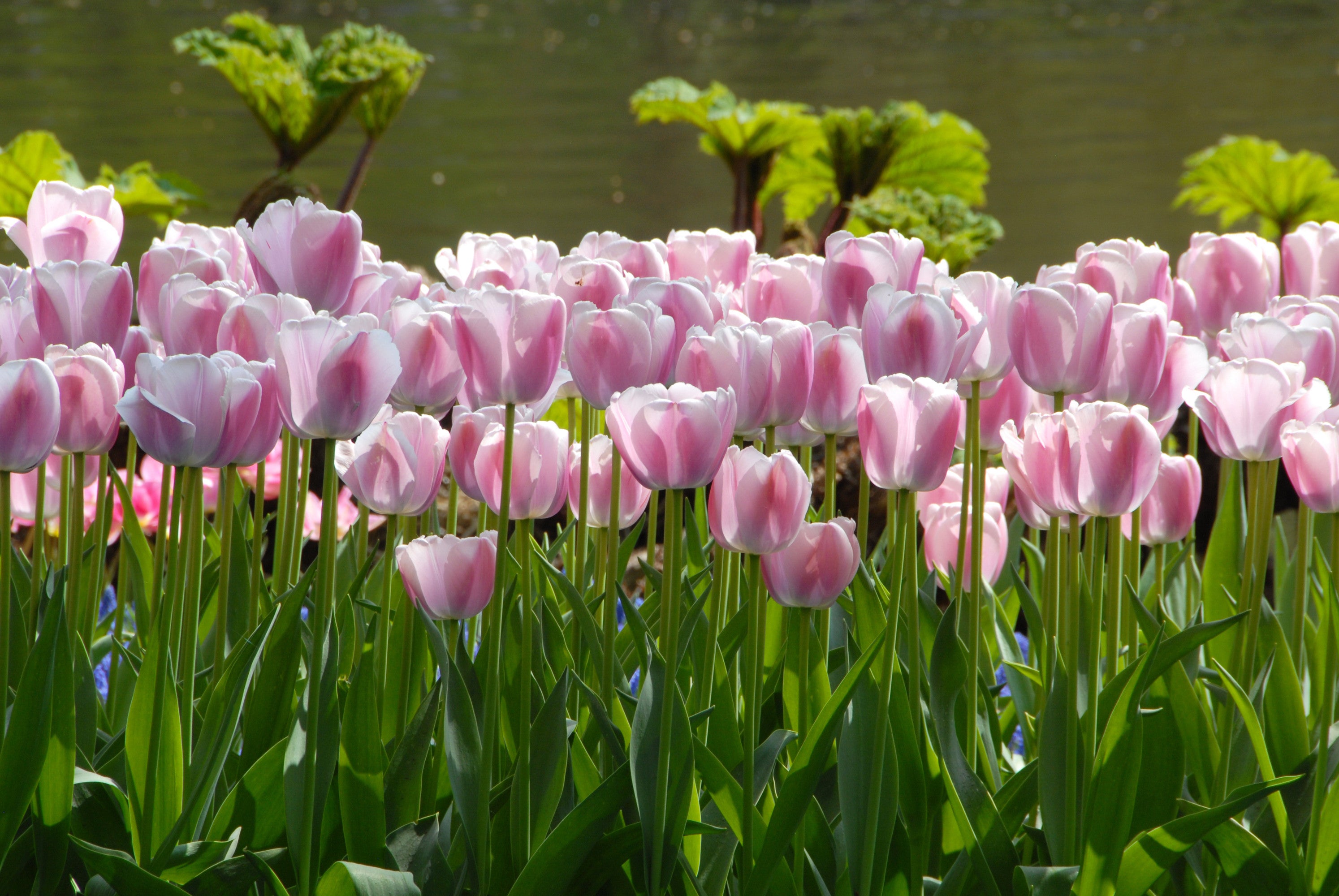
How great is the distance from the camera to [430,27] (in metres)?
21.9

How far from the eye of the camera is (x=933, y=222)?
3236 mm

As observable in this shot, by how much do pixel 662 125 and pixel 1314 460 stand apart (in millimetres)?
11567

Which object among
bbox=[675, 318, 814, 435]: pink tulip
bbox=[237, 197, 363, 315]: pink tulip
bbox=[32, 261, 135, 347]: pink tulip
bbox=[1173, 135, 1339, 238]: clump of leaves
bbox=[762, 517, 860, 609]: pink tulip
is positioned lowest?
bbox=[762, 517, 860, 609]: pink tulip

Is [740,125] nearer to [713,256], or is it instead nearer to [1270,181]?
[1270,181]

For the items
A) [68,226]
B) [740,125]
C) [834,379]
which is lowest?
[834,379]

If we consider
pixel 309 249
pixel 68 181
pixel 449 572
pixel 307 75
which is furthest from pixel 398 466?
pixel 307 75

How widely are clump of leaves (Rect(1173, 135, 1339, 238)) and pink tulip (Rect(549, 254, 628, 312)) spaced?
2658 millimetres

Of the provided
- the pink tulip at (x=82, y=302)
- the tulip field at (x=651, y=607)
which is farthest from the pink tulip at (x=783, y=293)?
the pink tulip at (x=82, y=302)

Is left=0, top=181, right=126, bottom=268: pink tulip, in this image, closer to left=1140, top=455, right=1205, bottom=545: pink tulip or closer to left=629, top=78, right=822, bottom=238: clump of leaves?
left=1140, top=455, right=1205, bottom=545: pink tulip

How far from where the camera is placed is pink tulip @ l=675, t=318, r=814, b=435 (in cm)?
84

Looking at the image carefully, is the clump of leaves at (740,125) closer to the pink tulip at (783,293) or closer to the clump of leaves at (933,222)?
the clump of leaves at (933,222)

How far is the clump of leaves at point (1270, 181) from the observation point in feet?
10.4

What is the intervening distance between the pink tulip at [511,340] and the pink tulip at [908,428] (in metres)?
0.20

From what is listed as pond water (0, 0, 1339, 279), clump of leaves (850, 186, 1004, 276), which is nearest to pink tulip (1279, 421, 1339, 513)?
clump of leaves (850, 186, 1004, 276)
